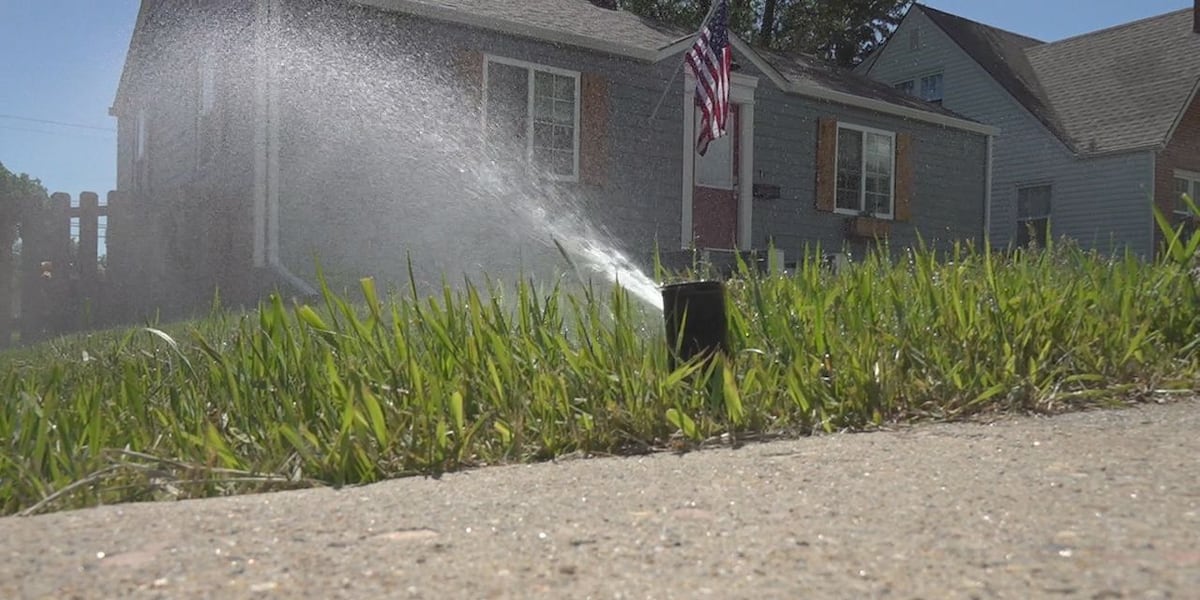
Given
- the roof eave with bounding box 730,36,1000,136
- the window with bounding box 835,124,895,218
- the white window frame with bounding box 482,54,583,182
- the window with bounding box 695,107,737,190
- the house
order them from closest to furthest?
the house
the white window frame with bounding box 482,54,583,182
the window with bounding box 695,107,737,190
the roof eave with bounding box 730,36,1000,136
the window with bounding box 835,124,895,218

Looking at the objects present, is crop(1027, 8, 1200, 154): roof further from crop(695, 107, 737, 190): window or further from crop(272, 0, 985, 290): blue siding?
crop(272, 0, 985, 290): blue siding

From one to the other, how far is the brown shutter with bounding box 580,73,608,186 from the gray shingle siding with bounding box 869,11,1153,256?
34.7 feet

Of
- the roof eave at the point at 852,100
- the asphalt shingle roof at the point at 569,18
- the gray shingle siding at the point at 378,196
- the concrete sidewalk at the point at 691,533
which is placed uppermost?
the asphalt shingle roof at the point at 569,18

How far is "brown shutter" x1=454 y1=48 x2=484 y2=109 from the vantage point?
10812mm

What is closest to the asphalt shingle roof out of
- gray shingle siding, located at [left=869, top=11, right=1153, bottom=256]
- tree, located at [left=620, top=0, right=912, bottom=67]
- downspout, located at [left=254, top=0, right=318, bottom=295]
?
downspout, located at [left=254, top=0, right=318, bottom=295]

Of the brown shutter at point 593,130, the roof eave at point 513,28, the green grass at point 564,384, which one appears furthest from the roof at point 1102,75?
the green grass at point 564,384

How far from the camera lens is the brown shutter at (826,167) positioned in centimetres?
1453

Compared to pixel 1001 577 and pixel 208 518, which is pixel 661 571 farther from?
pixel 208 518

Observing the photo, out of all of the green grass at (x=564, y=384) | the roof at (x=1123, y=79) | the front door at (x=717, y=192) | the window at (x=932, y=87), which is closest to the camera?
the green grass at (x=564, y=384)

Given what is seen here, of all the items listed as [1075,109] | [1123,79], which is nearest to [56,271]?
[1075,109]

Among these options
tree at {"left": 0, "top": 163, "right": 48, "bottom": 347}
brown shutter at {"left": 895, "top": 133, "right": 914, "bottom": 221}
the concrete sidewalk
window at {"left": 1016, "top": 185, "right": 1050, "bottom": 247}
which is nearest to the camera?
the concrete sidewalk

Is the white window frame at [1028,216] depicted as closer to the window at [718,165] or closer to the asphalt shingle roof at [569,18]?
the window at [718,165]

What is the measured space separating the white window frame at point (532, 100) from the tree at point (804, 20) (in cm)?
1670

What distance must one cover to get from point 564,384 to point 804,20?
30.6 meters
